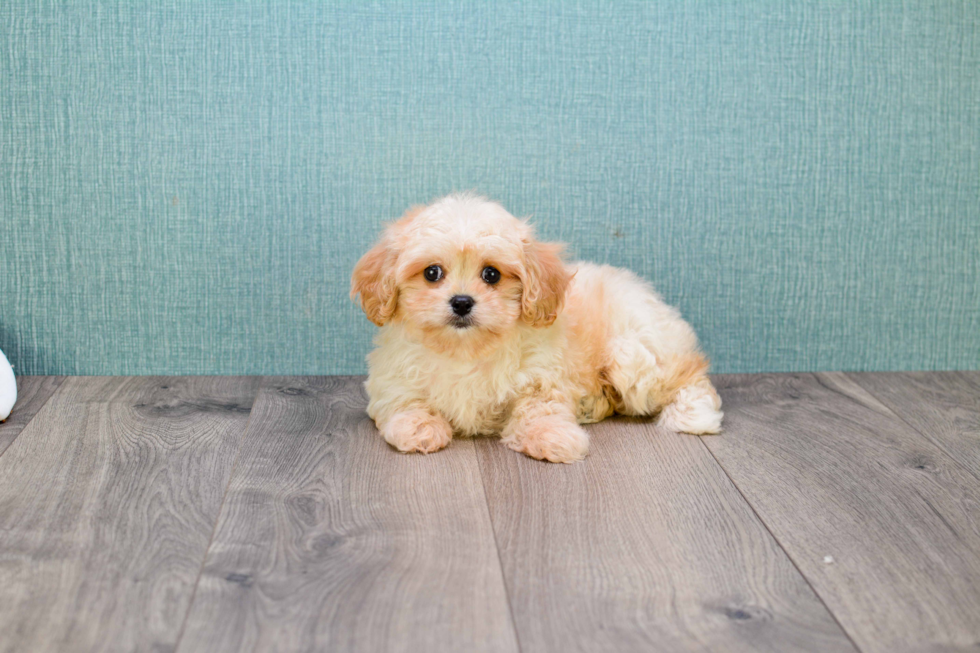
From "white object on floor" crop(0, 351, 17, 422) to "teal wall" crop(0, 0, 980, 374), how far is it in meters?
0.30

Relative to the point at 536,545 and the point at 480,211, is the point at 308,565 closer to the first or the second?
the point at 536,545

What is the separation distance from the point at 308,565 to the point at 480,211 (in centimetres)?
83

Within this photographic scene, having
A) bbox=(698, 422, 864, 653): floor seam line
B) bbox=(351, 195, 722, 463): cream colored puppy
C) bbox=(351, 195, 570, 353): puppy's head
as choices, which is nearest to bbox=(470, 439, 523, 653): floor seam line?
bbox=(351, 195, 722, 463): cream colored puppy

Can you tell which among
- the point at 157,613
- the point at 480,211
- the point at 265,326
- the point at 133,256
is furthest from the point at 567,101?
the point at 157,613

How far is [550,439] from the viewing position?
1903 millimetres

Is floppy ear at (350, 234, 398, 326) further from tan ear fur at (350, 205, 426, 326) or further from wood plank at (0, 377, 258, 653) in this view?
wood plank at (0, 377, 258, 653)

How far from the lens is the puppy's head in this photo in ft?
6.12

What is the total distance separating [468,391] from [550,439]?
0.22 m

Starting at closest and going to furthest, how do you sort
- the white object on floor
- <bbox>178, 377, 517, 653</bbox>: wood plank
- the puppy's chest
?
<bbox>178, 377, 517, 653</bbox>: wood plank, the puppy's chest, the white object on floor

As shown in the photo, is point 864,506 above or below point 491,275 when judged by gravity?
below

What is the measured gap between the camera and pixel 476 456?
76.4 inches

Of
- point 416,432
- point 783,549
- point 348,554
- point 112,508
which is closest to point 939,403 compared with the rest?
point 783,549

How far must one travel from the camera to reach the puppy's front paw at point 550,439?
190 centimetres

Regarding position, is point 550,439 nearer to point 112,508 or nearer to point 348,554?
point 348,554
